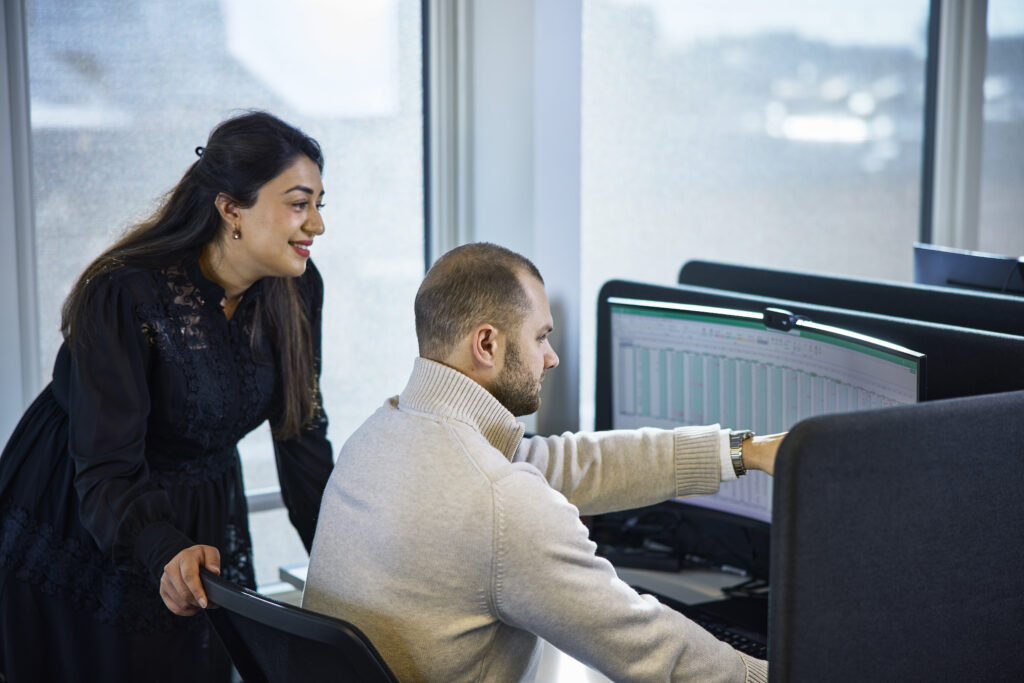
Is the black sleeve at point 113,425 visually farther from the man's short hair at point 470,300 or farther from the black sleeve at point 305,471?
the man's short hair at point 470,300

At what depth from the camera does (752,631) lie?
1.68 metres

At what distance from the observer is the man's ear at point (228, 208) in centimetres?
179

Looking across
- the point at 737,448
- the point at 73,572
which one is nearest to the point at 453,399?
the point at 737,448

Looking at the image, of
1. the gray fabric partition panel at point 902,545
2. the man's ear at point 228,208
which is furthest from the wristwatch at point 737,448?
the man's ear at point 228,208

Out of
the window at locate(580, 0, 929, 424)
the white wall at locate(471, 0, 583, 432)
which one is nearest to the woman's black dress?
the white wall at locate(471, 0, 583, 432)

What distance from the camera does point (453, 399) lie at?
1.29 meters

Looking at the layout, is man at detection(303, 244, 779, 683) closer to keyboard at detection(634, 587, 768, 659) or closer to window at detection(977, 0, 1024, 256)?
keyboard at detection(634, 587, 768, 659)

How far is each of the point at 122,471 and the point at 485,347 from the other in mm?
650

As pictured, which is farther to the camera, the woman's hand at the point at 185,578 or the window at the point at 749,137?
the window at the point at 749,137

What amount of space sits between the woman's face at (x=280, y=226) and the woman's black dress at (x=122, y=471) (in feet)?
0.27

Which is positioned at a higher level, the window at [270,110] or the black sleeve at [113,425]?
the window at [270,110]

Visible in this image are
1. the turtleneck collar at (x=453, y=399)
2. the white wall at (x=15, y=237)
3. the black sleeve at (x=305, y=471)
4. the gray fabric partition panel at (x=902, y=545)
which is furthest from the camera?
the white wall at (x=15, y=237)

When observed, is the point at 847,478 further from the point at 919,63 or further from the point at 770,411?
the point at 919,63

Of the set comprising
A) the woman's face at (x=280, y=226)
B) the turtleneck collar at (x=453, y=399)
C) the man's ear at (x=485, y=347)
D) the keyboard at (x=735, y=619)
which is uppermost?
the woman's face at (x=280, y=226)
